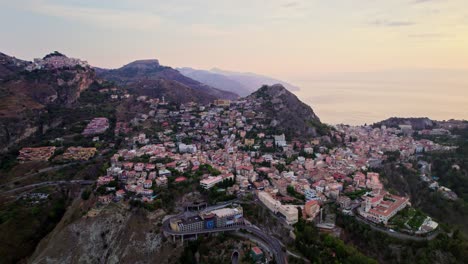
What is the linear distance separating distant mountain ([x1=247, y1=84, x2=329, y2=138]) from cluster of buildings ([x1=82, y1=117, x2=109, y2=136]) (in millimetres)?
22282

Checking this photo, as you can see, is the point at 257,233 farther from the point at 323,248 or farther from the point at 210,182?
the point at 210,182

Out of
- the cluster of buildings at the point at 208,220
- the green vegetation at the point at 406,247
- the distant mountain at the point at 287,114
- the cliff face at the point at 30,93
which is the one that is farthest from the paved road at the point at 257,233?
the cliff face at the point at 30,93

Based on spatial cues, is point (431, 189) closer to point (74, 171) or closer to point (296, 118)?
point (296, 118)

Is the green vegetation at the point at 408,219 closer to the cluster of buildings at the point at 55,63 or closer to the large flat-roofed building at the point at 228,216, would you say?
the large flat-roofed building at the point at 228,216

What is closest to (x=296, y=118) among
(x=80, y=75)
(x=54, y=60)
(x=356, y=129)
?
(x=356, y=129)

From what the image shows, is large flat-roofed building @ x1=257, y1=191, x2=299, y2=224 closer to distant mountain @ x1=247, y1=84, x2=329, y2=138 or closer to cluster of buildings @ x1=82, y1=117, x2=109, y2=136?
distant mountain @ x1=247, y1=84, x2=329, y2=138

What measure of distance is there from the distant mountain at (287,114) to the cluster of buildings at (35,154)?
89.8 ft

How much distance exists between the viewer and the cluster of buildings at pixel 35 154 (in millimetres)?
34250

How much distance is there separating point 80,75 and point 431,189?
55.7 m

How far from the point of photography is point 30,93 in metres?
51.2

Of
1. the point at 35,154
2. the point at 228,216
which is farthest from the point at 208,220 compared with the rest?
the point at 35,154

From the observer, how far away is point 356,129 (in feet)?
183

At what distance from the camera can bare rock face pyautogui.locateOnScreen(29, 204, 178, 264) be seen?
21172mm

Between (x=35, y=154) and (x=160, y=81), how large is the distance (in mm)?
43797
